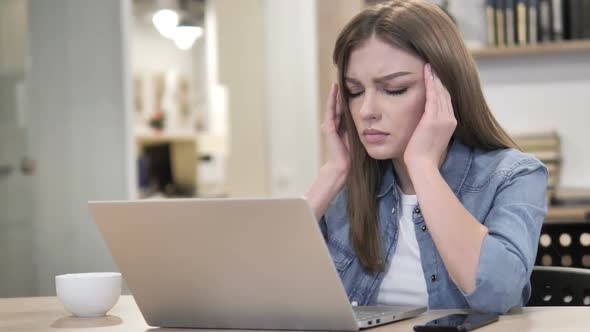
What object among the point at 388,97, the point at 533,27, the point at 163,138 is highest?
the point at 533,27

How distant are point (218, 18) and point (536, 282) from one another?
14.1 feet

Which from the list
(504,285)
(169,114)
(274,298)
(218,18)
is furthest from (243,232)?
(169,114)

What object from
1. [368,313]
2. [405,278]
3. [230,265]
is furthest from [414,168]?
[230,265]

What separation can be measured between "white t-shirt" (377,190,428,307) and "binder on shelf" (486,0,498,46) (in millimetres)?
2540

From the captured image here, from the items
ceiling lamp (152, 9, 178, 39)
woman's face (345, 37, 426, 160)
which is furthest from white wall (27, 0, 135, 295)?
ceiling lamp (152, 9, 178, 39)

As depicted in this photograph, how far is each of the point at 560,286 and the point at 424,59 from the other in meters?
0.44

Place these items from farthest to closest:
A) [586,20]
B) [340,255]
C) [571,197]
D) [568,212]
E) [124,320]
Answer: [586,20] → [571,197] → [568,212] → [340,255] → [124,320]

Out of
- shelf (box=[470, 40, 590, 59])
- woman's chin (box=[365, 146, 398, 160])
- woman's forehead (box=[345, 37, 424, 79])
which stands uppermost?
shelf (box=[470, 40, 590, 59])

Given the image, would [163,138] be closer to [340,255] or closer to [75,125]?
[75,125]

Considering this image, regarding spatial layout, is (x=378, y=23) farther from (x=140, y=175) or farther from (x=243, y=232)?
(x=140, y=175)

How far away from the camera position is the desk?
4.10ft

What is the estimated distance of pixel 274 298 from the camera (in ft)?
4.11

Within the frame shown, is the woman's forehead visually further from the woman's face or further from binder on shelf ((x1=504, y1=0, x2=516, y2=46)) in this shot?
binder on shelf ((x1=504, y1=0, x2=516, y2=46))

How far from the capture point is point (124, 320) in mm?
1475
